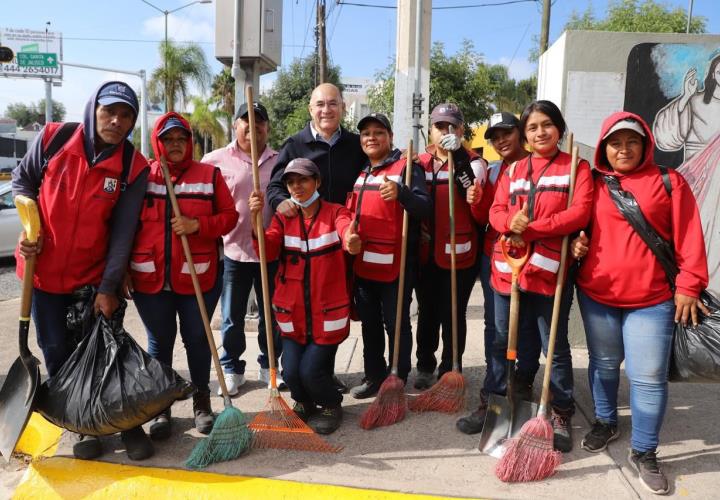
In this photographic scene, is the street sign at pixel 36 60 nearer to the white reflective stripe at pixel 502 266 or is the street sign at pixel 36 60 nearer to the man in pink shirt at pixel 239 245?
the man in pink shirt at pixel 239 245

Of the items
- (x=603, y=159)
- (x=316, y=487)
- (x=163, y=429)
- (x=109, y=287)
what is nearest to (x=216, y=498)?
(x=316, y=487)

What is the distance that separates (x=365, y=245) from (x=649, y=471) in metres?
1.96

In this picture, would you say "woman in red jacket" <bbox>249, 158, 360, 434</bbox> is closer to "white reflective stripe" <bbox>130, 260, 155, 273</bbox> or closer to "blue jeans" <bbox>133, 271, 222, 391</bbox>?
"blue jeans" <bbox>133, 271, 222, 391</bbox>

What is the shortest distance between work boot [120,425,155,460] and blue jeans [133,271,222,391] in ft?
1.45

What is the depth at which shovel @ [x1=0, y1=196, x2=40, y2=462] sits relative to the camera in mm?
2783

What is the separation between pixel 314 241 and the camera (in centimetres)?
325

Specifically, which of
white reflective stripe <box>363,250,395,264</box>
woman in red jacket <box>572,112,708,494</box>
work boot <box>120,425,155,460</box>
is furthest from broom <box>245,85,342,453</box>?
woman in red jacket <box>572,112,708,494</box>

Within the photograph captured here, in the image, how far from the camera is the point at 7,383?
Answer: 3.05 metres

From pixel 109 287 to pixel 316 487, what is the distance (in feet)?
4.88

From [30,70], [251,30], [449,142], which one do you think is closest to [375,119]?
[449,142]

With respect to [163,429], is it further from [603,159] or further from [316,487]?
[603,159]

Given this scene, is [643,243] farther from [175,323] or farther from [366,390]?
[175,323]

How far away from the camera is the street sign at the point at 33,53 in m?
36.7

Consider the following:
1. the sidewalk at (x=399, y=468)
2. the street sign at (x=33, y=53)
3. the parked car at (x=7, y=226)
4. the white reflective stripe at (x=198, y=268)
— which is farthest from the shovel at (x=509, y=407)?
the street sign at (x=33, y=53)
